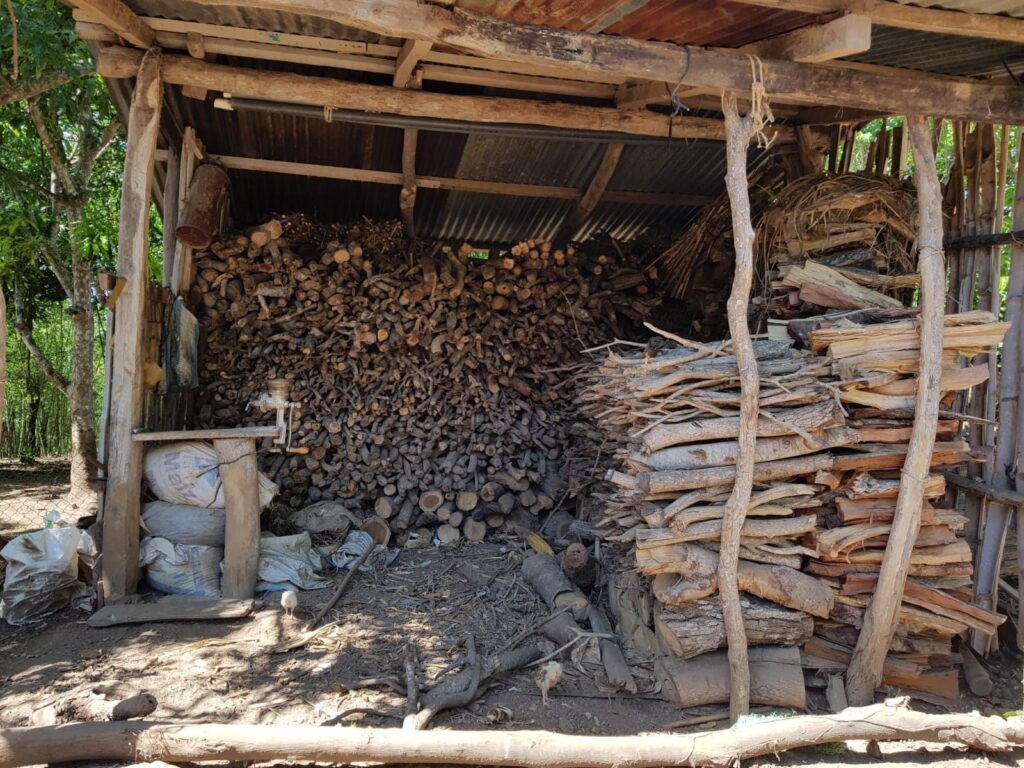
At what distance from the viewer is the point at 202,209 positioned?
592cm

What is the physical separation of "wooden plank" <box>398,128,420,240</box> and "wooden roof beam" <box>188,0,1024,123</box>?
227 cm

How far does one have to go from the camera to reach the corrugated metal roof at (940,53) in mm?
4402

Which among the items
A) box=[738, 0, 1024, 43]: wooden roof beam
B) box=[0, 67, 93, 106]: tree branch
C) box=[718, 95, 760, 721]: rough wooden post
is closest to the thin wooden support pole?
box=[738, 0, 1024, 43]: wooden roof beam

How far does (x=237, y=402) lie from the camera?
6566mm

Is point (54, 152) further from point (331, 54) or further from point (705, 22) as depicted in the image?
point (705, 22)

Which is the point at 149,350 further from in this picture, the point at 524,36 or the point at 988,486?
the point at 988,486

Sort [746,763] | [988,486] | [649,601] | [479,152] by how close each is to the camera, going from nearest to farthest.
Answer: [746,763] < [649,601] < [988,486] < [479,152]

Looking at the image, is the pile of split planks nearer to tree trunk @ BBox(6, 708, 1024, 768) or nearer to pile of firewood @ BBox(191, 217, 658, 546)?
tree trunk @ BBox(6, 708, 1024, 768)

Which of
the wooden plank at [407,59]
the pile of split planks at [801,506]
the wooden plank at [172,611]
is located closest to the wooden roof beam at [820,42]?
the pile of split planks at [801,506]

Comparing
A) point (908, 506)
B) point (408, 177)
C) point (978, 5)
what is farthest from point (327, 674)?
point (978, 5)

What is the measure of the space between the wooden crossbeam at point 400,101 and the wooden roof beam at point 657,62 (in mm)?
1038

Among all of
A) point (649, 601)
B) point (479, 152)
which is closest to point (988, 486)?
point (649, 601)

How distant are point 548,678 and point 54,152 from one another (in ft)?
23.7

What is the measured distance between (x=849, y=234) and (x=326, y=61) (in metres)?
3.76
